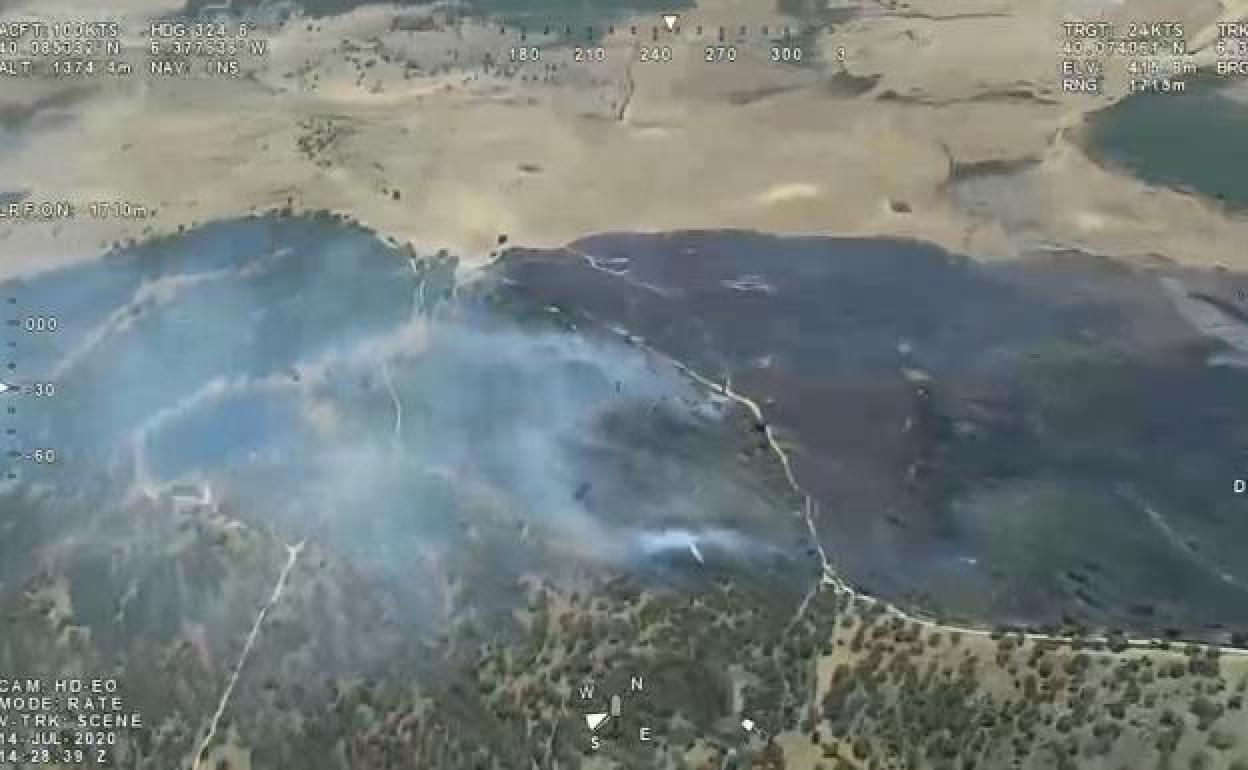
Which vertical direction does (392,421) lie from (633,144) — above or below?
below

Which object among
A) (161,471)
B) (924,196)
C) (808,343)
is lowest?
(161,471)

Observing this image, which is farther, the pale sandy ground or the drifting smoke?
the pale sandy ground

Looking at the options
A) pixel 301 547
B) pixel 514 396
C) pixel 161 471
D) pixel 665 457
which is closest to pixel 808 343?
pixel 665 457

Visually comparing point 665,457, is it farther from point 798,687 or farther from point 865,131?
point 865,131

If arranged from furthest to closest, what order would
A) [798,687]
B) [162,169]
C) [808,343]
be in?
[162,169] → [808,343] → [798,687]

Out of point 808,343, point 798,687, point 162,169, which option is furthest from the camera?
point 162,169

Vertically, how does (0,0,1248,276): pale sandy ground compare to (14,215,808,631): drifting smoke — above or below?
above

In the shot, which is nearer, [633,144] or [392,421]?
[392,421]

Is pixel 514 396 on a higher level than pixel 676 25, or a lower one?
lower
